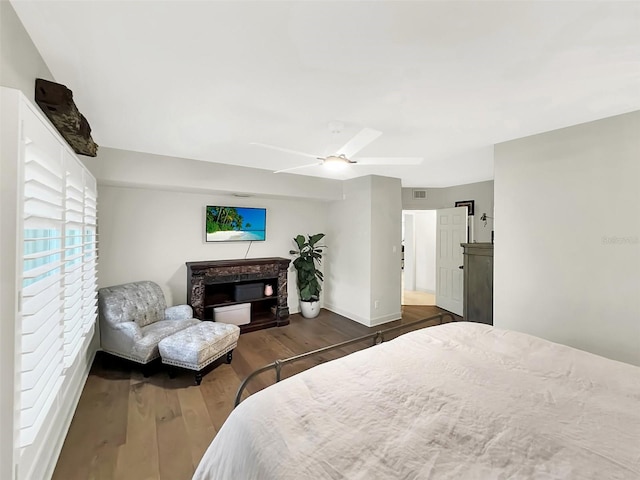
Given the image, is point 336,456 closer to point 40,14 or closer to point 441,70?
point 441,70

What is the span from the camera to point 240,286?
4262 mm

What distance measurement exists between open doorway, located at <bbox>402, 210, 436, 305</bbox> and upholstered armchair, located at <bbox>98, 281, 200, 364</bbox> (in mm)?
5125

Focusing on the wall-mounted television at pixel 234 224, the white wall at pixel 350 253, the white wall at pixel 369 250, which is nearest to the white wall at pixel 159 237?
the wall-mounted television at pixel 234 224

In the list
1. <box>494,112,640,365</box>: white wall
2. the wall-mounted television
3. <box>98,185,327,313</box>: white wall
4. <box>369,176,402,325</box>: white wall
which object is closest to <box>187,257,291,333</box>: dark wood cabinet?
<box>98,185,327,313</box>: white wall

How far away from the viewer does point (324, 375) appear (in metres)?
1.52

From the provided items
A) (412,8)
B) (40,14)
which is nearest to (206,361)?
(40,14)

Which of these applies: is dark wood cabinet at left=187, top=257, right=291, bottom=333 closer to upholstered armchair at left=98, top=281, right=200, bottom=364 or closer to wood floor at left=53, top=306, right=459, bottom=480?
upholstered armchair at left=98, top=281, right=200, bottom=364

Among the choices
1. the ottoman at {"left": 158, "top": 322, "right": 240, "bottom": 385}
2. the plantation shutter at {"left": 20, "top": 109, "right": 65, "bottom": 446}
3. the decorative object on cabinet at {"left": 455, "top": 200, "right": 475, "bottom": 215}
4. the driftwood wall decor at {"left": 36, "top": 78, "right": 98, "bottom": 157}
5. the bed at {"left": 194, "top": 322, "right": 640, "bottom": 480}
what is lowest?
the ottoman at {"left": 158, "top": 322, "right": 240, "bottom": 385}

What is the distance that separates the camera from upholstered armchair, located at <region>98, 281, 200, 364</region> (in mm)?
2828

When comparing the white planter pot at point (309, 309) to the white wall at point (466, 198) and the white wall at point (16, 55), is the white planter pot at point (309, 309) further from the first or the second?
the white wall at point (16, 55)

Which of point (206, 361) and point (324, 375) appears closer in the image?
point (324, 375)

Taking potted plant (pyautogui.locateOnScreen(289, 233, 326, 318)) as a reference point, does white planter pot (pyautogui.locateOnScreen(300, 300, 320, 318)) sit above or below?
below

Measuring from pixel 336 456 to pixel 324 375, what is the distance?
0.53m

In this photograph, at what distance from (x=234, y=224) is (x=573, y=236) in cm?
413
